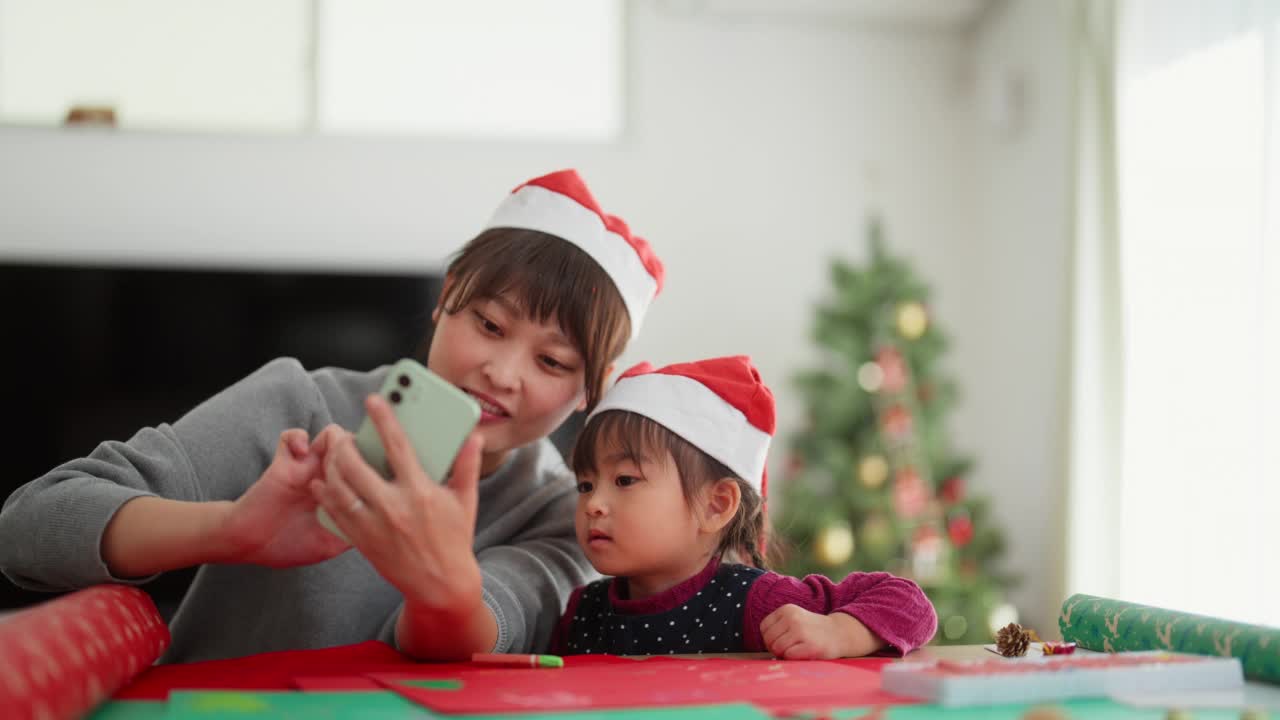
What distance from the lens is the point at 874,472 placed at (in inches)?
143

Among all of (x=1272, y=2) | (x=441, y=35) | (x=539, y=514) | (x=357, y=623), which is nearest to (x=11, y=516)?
(x=357, y=623)

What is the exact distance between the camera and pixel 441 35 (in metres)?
4.09

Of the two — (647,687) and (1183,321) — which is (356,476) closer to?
(647,687)

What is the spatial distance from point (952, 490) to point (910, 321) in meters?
0.62

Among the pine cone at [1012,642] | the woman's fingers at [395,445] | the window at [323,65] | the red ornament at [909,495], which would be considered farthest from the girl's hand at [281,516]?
the window at [323,65]

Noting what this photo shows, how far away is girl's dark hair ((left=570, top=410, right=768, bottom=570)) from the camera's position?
4.00 ft

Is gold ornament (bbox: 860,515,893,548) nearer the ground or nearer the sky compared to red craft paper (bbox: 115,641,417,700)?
nearer the ground

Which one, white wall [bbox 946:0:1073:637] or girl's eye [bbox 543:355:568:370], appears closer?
girl's eye [bbox 543:355:568:370]

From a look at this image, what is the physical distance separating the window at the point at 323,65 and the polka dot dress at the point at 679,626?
318cm

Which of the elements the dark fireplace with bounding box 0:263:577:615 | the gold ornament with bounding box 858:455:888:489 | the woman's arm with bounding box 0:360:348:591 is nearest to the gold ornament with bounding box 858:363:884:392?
the gold ornament with bounding box 858:455:888:489

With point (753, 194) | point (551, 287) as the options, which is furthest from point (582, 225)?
point (753, 194)

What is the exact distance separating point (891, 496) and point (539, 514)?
2.54m

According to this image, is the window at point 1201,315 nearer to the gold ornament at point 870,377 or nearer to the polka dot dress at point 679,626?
the gold ornament at point 870,377

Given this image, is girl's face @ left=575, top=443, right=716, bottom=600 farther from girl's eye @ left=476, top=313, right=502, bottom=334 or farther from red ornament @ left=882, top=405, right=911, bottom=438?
red ornament @ left=882, top=405, right=911, bottom=438
